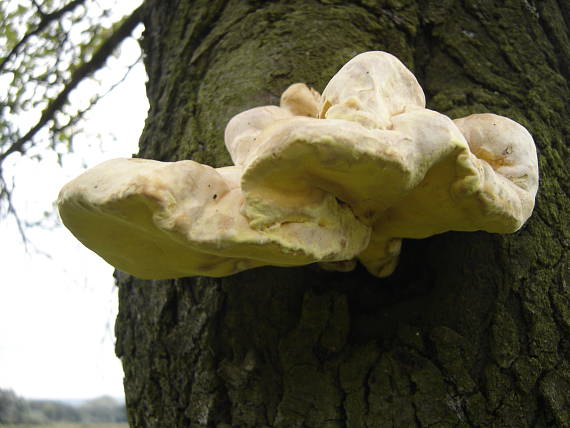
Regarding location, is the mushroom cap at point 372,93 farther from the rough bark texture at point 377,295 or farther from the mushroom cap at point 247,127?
the rough bark texture at point 377,295

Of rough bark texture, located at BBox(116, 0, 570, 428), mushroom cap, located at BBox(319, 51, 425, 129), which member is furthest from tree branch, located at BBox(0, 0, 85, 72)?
mushroom cap, located at BBox(319, 51, 425, 129)

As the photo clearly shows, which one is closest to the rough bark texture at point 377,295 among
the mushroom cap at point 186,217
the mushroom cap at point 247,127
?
the mushroom cap at point 247,127

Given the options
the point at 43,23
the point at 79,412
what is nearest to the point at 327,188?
the point at 43,23

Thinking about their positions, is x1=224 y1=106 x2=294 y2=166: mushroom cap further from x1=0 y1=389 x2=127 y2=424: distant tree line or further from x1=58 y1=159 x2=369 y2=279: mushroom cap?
x1=0 y1=389 x2=127 y2=424: distant tree line

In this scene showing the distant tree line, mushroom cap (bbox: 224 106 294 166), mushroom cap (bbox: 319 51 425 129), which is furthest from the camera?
the distant tree line

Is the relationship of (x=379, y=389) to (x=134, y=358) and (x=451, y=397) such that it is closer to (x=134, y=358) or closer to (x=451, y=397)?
(x=451, y=397)

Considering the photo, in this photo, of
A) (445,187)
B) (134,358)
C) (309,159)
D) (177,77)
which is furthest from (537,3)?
(134,358)
